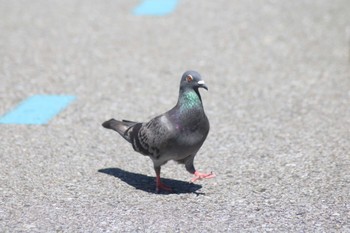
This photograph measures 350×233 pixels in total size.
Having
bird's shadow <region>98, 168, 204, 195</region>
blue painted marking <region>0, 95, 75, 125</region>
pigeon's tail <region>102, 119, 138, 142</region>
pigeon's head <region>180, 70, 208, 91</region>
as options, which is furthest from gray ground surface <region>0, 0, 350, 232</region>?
pigeon's head <region>180, 70, 208, 91</region>

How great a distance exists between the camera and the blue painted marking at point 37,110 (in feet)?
27.8

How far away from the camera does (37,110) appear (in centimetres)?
889

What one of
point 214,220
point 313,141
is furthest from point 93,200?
point 313,141

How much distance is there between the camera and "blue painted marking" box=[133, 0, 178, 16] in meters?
14.0

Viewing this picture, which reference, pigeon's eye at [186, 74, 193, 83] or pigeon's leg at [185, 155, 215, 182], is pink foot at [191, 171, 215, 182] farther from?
pigeon's eye at [186, 74, 193, 83]

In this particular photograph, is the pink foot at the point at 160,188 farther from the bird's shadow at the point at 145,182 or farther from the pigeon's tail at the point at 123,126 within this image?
the pigeon's tail at the point at 123,126

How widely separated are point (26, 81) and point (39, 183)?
3896mm

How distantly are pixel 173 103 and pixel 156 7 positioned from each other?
562cm

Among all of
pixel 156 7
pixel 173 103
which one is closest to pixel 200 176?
pixel 173 103

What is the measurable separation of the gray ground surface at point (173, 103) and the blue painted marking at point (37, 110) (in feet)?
0.53

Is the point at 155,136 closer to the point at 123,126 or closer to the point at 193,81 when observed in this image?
the point at 193,81

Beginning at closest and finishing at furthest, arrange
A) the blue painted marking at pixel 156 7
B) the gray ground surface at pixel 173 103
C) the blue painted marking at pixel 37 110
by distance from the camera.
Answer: the gray ground surface at pixel 173 103, the blue painted marking at pixel 37 110, the blue painted marking at pixel 156 7

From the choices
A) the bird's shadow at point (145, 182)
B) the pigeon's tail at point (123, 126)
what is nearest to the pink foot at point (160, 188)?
the bird's shadow at point (145, 182)

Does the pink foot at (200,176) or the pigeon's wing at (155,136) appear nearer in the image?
the pigeon's wing at (155,136)
